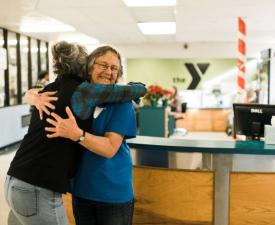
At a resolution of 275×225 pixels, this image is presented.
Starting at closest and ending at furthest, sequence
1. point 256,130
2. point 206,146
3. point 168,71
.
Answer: point 206,146 < point 256,130 < point 168,71

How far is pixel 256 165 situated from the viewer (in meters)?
2.65

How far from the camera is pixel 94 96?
1804 mm

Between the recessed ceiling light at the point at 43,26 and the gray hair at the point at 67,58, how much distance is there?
6.01m

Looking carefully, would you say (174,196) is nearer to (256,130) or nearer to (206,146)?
(206,146)

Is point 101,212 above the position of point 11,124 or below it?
above

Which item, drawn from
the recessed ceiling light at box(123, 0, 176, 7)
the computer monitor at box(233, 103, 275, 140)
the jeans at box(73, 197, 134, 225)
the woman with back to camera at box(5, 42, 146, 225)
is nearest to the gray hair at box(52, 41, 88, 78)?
the woman with back to camera at box(5, 42, 146, 225)

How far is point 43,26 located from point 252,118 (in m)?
6.63

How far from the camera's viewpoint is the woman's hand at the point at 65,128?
66.8 inches

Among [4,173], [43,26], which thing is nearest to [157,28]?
[43,26]

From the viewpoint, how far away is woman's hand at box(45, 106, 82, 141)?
1696 mm

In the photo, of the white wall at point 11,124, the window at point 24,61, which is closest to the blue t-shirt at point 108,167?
the white wall at point 11,124

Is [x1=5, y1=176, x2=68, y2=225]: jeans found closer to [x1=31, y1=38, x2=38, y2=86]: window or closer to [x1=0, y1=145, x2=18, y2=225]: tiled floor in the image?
[x1=0, y1=145, x2=18, y2=225]: tiled floor

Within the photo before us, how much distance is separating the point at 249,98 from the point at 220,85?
9.69 feet

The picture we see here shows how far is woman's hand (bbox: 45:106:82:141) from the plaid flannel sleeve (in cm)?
6
